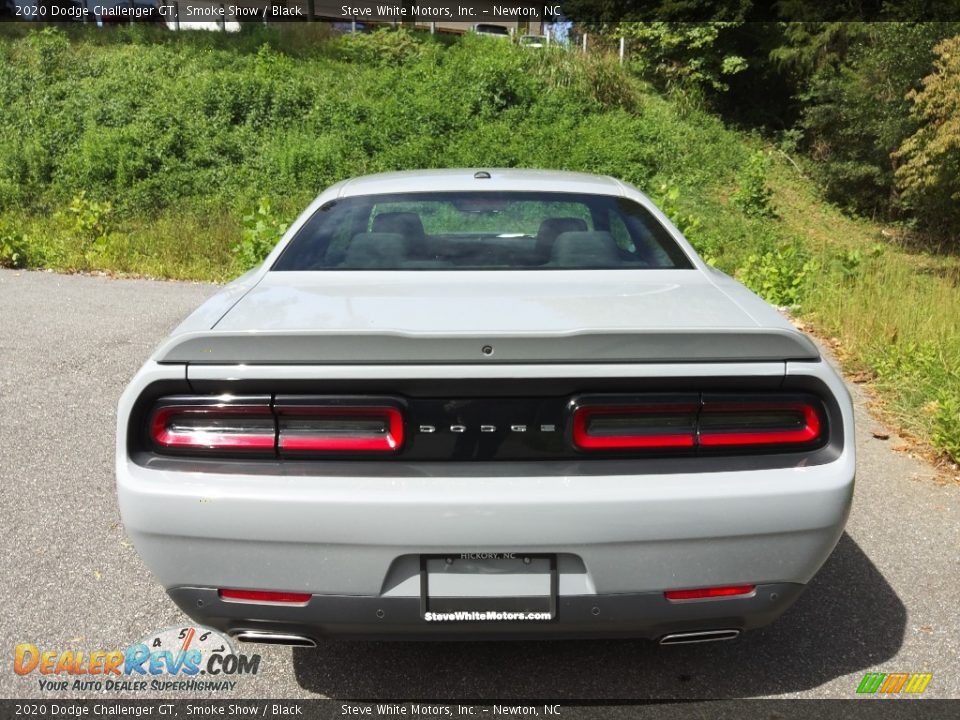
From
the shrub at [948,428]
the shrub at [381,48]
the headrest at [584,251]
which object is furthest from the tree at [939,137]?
the shrub at [381,48]

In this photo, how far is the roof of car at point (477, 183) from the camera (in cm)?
372

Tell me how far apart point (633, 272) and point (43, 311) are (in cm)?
716

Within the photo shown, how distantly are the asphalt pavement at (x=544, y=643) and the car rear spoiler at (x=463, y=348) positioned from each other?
1084mm

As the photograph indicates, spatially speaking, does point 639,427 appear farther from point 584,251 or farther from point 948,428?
point 948,428

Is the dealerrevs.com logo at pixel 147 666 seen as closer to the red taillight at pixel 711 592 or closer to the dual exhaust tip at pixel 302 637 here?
the dual exhaust tip at pixel 302 637

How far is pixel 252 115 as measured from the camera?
21.5m

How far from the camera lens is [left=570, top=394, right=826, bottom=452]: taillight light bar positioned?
2158mm

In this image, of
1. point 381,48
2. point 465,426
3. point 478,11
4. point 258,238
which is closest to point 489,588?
point 465,426

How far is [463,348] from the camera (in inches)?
84.1

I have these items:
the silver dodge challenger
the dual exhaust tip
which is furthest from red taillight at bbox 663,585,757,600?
the dual exhaust tip

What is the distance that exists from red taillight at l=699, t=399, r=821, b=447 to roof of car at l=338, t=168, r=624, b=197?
1.76 meters

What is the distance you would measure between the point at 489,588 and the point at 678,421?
630mm

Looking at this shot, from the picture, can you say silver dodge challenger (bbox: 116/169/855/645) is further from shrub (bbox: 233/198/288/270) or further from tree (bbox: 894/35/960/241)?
tree (bbox: 894/35/960/241)

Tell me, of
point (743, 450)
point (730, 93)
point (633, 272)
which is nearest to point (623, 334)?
point (743, 450)
